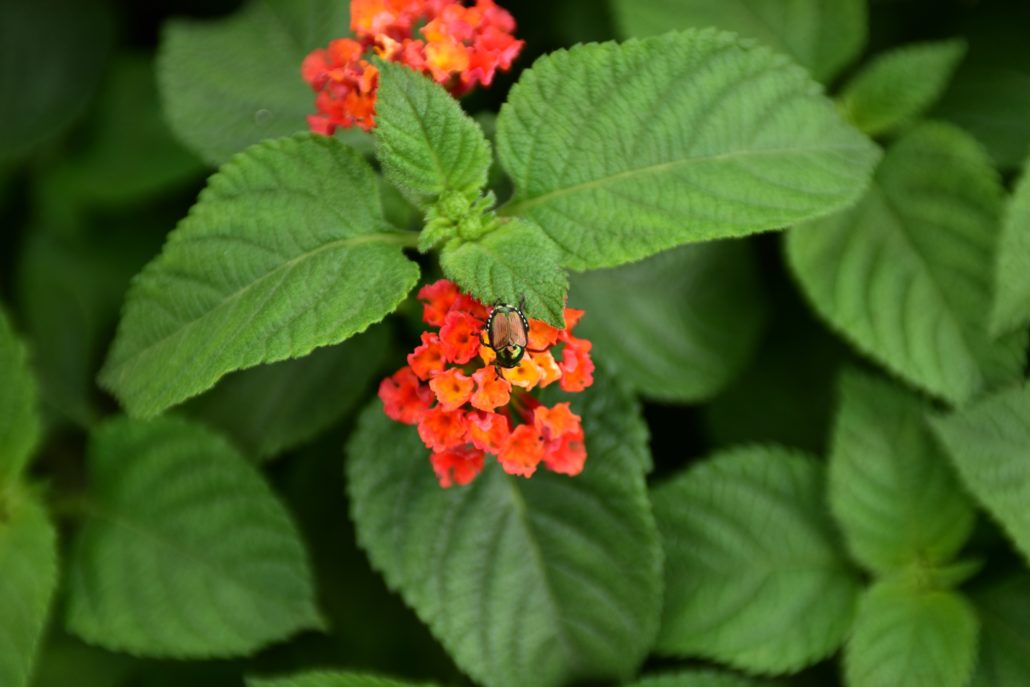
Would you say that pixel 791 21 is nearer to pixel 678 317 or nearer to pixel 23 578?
pixel 678 317

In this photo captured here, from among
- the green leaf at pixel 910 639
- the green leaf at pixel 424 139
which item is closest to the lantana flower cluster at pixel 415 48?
the green leaf at pixel 424 139

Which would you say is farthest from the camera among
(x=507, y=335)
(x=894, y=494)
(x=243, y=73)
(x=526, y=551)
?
(x=243, y=73)

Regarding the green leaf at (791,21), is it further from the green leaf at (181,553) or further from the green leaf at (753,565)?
the green leaf at (181,553)

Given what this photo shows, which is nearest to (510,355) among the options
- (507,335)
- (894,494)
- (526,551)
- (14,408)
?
(507,335)

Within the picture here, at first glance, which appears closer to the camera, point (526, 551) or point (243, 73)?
point (526, 551)

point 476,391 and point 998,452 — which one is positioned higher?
point 476,391

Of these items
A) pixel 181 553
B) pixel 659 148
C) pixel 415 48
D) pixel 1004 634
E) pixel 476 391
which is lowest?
pixel 1004 634

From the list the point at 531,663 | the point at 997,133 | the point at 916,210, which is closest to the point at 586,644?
the point at 531,663
